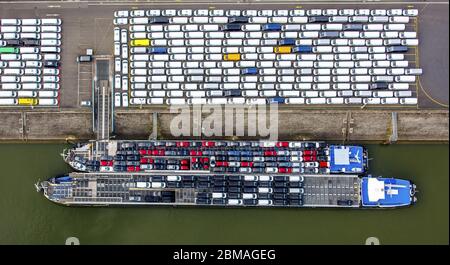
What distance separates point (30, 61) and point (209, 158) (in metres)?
35.7

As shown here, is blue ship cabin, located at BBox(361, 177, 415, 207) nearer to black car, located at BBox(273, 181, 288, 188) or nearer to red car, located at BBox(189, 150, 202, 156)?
black car, located at BBox(273, 181, 288, 188)

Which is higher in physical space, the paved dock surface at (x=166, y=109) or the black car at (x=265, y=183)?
the paved dock surface at (x=166, y=109)

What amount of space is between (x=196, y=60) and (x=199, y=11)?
8.65 metres

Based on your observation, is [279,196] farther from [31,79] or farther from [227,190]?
[31,79]

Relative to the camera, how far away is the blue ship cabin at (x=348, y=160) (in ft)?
235

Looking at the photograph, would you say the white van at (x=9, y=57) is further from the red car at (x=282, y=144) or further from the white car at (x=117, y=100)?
the red car at (x=282, y=144)

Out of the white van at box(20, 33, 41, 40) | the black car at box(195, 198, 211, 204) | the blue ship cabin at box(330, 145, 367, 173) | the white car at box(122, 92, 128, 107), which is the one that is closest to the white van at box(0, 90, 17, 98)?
the white van at box(20, 33, 41, 40)

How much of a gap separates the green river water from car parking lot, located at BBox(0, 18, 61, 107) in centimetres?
1657

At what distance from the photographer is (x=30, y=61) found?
74875mm

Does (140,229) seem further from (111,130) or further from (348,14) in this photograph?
(348,14)

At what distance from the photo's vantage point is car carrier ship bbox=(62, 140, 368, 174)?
72.0 m

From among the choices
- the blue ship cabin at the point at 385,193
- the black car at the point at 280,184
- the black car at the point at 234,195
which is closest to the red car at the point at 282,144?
the black car at the point at 280,184

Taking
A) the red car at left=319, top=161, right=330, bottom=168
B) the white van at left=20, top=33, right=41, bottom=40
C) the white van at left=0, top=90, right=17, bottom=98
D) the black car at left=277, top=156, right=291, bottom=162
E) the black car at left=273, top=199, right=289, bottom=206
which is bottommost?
the black car at left=273, top=199, right=289, bottom=206

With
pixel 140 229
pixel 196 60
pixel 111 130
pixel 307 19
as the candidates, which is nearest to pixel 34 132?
pixel 111 130
